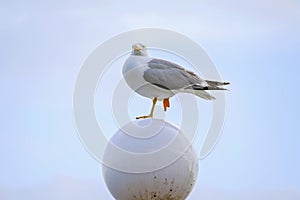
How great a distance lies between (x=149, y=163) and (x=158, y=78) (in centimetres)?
180

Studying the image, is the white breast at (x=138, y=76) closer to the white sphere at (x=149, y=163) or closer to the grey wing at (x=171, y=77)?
the grey wing at (x=171, y=77)

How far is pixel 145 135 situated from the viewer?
9.55 meters

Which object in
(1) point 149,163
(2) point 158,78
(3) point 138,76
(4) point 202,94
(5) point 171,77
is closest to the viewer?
(1) point 149,163

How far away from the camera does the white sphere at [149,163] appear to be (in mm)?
9336

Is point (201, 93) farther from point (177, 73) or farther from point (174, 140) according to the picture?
point (174, 140)

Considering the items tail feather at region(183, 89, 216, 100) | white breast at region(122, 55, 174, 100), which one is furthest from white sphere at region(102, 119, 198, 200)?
tail feather at region(183, 89, 216, 100)

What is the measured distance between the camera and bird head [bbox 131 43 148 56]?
1049 centimetres

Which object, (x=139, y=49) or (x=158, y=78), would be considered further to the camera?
(x=139, y=49)

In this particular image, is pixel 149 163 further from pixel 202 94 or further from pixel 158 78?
pixel 202 94

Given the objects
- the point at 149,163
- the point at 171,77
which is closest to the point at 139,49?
the point at 171,77

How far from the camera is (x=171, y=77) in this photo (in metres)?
10.5

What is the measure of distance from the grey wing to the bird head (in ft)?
0.81

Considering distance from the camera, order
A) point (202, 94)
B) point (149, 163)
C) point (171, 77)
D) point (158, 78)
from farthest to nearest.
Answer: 1. point (202, 94)
2. point (171, 77)
3. point (158, 78)
4. point (149, 163)

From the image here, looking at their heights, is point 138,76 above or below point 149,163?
above
